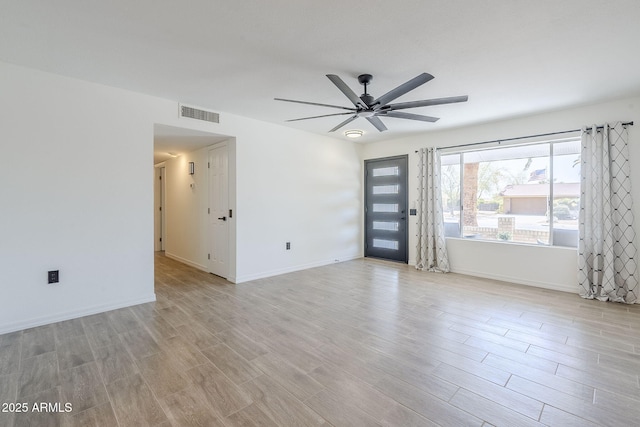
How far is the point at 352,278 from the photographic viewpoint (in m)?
4.75

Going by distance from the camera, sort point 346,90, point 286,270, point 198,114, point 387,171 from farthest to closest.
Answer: point 387,171
point 286,270
point 198,114
point 346,90

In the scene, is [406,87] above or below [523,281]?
above

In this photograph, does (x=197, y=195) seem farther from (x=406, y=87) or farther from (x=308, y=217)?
(x=406, y=87)

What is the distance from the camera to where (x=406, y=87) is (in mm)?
2527

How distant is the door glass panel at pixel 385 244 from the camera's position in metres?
6.09

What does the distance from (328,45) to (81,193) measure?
3.05m

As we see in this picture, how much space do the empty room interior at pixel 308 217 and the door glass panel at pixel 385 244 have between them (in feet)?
2.04

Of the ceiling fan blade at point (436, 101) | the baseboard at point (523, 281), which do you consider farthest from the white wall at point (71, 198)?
the baseboard at point (523, 281)

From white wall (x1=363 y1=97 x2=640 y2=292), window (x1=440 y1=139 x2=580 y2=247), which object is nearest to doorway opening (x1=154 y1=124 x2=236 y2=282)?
white wall (x1=363 y1=97 x2=640 y2=292)

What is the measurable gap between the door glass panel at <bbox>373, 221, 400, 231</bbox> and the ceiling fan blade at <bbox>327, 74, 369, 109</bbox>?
3.60 meters

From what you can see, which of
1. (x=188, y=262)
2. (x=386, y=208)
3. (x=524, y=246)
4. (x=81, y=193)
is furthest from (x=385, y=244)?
(x=81, y=193)

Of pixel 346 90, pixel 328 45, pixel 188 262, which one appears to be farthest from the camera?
pixel 188 262

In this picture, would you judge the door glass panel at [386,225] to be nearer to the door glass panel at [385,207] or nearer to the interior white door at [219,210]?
the door glass panel at [385,207]

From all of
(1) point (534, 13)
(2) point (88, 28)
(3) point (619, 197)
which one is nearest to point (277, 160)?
(2) point (88, 28)
